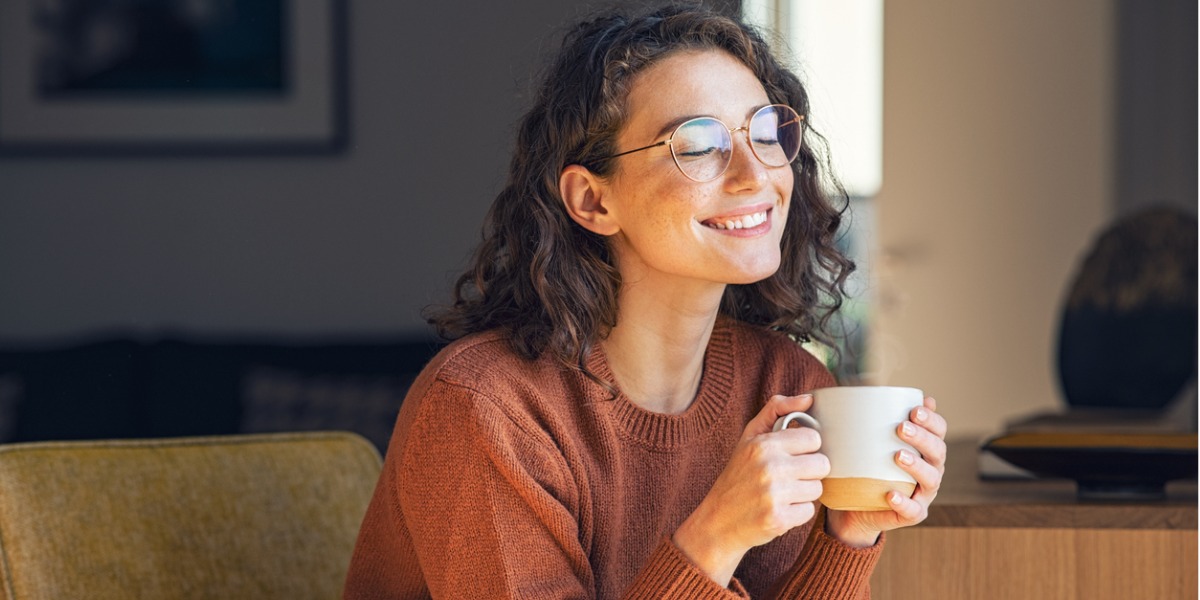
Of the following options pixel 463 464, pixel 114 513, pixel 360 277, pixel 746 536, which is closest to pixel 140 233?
pixel 360 277

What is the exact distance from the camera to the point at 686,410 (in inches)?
51.4

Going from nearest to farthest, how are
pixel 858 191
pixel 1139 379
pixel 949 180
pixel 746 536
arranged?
pixel 746 536, pixel 1139 379, pixel 949 180, pixel 858 191

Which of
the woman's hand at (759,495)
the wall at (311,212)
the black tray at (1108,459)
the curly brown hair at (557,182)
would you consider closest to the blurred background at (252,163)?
the wall at (311,212)

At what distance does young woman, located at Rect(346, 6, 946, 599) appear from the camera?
Result: 108cm

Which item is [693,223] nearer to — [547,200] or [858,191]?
[547,200]

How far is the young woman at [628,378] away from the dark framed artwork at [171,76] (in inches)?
73.5

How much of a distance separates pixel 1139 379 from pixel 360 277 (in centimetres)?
174

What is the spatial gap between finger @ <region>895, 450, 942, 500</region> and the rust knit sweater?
0.49ft

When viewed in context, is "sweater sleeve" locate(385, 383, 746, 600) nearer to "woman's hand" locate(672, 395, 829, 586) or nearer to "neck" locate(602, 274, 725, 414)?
"woman's hand" locate(672, 395, 829, 586)

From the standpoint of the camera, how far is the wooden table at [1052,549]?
1.19 metres

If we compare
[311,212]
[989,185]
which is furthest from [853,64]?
[311,212]

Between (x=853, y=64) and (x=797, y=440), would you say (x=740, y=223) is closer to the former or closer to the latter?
(x=797, y=440)

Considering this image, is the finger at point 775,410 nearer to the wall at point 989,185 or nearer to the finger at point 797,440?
the finger at point 797,440

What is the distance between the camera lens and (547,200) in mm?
1294
